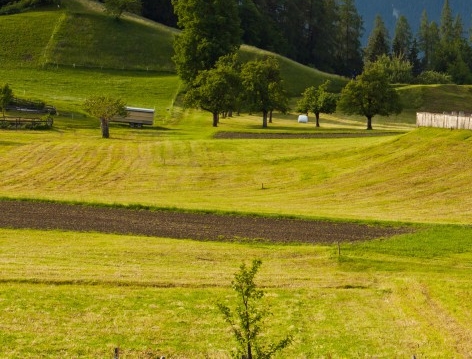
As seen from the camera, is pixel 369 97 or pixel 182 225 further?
pixel 369 97

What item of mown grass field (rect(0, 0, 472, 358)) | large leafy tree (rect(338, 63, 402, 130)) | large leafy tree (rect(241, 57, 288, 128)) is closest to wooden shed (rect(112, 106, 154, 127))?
mown grass field (rect(0, 0, 472, 358))

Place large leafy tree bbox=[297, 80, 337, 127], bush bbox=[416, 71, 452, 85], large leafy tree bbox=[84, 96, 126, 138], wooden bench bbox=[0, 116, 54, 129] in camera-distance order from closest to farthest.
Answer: large leafy tree bbox=[84, 96, 126, 138] → wooden bench bbox=[0, 116, 54, 129] → large leafy tree bbox=[297, 80, 337, 127] → bush bbox=[416, 71, 452, 85]

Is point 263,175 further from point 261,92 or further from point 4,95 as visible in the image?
point 4,95

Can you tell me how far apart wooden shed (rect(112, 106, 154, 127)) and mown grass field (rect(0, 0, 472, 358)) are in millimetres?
1957

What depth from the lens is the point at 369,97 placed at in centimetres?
10856

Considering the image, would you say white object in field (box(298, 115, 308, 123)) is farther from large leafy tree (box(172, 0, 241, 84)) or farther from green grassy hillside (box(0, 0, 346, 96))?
green grassy hillside (box(0, 0, 346, 96))

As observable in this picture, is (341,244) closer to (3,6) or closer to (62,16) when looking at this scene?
(62,16)

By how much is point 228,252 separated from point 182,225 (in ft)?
24.0

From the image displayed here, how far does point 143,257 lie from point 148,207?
540 inches

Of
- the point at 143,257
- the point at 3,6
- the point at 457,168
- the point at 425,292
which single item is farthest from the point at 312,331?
the point at 3,6

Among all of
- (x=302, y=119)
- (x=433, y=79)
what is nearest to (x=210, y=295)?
(x=302, y=119)

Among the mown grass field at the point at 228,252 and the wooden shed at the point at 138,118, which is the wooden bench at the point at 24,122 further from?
the wooden shed at the point at 138,118

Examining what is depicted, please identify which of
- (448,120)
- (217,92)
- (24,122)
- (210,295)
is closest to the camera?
(210,295)

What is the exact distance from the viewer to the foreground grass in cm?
2189
